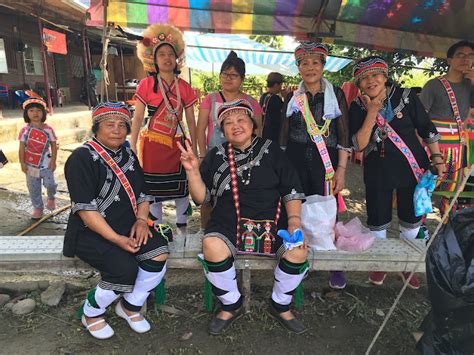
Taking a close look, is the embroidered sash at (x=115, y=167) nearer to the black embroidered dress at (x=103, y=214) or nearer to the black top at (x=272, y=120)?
the black embroidered dress at (x=103, y=214)

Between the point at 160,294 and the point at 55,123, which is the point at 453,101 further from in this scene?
the point at 55,123

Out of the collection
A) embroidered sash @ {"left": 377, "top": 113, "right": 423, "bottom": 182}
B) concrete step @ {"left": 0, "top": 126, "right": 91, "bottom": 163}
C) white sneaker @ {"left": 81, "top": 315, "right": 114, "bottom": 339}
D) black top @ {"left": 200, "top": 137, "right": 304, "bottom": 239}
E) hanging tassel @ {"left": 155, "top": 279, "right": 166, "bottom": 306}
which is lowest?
white sneaker @ {"left": 81, "top": 315, "right": 114, "bottom": 339}

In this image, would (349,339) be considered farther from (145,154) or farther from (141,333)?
(145,154)

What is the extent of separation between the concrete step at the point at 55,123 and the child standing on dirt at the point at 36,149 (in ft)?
11.4

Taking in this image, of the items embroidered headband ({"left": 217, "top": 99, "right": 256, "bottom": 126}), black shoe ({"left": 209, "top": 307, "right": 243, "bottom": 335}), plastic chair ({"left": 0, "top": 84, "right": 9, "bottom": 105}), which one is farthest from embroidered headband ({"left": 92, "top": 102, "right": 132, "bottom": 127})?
plastic chair ({"left": 0, "top": 84, "right": 9, "bottom": 105})

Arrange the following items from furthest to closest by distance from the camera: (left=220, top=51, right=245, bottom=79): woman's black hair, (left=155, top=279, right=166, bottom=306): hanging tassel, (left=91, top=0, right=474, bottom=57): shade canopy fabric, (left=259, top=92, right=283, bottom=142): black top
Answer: (left=91, top=0, right=474, bottom=57): shade canopy fabric < (left=259, top=92, right=283, bottom=142): black top < (left=220, top=51, right=245, bottom=79): woman's black hair < (left=155, top=279, right=166, bottom=306): hanging tassel

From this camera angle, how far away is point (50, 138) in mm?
4676

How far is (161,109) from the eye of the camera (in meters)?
3.28

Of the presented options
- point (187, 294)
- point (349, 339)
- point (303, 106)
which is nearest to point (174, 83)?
point (303, 106)

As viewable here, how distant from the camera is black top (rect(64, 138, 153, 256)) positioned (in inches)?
93.7

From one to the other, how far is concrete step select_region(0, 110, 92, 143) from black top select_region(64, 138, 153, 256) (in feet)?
20.4

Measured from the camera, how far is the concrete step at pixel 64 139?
7.11 metres

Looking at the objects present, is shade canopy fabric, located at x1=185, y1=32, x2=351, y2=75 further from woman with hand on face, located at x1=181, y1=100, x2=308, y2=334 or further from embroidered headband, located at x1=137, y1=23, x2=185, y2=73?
woman with hand on face, located at x1=181, y1=100, x2=308, y2=334

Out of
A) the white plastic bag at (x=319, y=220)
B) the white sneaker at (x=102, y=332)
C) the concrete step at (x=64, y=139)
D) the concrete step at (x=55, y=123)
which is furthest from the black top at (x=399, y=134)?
the concrete step at (x=55, y=123)
